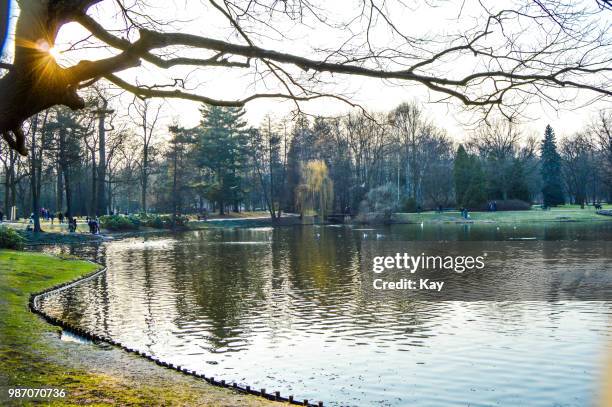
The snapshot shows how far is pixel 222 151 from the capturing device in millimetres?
76750

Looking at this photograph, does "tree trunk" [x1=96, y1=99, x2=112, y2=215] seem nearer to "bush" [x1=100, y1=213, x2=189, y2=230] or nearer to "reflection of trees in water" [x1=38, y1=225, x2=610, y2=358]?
"bush" [x1=100, y1=213, x2=189, y2=230]

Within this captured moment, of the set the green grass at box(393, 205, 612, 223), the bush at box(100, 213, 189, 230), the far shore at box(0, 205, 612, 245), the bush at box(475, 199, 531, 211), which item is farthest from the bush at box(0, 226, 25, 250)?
the bush at box(475, 199, 531, 211)

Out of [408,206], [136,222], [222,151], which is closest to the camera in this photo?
[136,222]

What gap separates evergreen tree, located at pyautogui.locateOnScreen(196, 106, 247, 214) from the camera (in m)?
75.7

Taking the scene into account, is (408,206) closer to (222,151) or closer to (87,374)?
(222,151)

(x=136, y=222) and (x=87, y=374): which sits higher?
(x=136, y=222)

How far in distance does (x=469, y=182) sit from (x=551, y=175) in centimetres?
1834

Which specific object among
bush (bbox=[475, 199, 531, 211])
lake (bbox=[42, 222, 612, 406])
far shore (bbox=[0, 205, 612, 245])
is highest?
bush (bbox=[475, 199, 531, 211])

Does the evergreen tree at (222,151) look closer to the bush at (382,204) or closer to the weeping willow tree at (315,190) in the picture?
the weeping willow tree at (315,190)

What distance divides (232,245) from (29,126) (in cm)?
1681

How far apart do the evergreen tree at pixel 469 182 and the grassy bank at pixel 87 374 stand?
6570cm

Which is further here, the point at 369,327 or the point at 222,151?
the point at 222,151

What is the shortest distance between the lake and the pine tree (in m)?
60.5

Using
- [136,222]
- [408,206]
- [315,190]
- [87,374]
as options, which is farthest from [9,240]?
[408,206]
